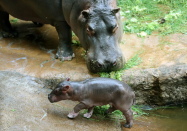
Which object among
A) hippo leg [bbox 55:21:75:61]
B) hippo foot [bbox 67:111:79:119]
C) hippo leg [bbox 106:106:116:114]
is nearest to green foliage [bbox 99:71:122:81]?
hippo leg [bbox 106:106:116:114]

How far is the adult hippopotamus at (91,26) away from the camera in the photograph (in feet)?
11.4

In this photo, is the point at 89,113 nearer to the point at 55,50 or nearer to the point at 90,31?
the point at 90,31

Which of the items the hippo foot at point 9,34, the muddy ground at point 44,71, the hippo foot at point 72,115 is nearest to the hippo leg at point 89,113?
the muddy ground at point 44,71

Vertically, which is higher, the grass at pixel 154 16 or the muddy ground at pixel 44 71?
the grass at pixel 154 16

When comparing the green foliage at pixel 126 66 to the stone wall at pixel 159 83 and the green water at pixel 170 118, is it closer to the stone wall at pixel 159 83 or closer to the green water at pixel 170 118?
the stone wall at pixel 159 83

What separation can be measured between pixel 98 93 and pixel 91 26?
1141 mm

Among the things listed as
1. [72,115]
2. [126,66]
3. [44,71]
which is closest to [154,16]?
[126,66]

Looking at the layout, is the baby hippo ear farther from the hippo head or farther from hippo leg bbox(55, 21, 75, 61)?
hippo leg bbox(55, 21, 75, 61)

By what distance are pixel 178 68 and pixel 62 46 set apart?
7.50 feet

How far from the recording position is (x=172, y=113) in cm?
374

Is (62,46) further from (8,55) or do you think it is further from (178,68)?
(178,68)

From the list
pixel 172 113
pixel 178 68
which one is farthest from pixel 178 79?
pixel 172 113

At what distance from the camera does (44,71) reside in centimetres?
405

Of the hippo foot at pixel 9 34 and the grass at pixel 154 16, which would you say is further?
the hippo foot at pixel 9 34
